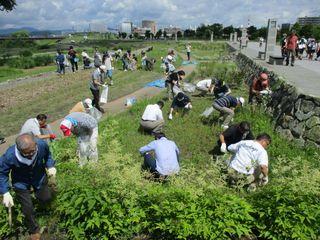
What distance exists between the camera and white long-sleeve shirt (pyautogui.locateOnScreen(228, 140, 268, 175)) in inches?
244

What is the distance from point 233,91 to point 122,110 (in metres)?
4.99

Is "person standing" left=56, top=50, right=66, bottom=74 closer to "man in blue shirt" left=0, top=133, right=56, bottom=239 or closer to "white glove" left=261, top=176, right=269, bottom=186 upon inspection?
"man in blue shirt" left=0, top=133, right=56, bottom=239

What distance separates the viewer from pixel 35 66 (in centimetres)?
3662

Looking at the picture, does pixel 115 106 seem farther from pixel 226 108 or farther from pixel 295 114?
pixel 295 114

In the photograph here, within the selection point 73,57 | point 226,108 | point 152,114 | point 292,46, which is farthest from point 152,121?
point 73,57

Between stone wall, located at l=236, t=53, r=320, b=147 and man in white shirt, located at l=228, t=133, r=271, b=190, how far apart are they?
8.73ft

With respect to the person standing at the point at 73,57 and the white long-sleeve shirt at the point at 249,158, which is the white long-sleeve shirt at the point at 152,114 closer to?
the white long-sleeve shirt at the point at 249,158

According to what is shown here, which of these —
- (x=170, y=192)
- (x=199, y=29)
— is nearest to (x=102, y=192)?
(x=170, y=192)

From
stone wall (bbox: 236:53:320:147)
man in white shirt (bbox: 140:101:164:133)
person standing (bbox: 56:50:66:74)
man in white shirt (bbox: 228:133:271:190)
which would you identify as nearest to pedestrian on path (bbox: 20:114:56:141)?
man in white shirt (bbox: 140:101:164:133)

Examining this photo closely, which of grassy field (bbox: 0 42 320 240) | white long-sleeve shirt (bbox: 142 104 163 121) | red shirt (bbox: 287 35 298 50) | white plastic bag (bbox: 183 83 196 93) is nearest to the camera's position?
grassy field (bbox: 0 42 320 240)

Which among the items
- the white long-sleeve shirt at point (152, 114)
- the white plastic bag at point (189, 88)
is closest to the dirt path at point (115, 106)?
the white plastic bag at point (189, 88)

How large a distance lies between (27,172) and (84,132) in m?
2.19

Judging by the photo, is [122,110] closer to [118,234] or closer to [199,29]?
[118,234]

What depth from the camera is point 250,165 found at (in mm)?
6188
